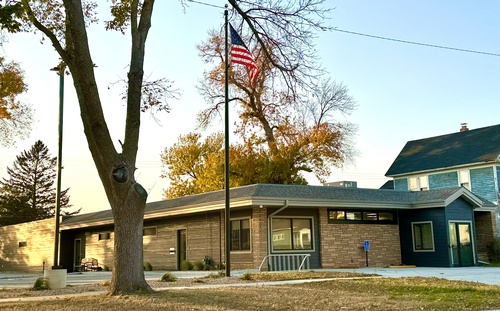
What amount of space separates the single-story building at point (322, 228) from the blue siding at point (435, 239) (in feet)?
0.14

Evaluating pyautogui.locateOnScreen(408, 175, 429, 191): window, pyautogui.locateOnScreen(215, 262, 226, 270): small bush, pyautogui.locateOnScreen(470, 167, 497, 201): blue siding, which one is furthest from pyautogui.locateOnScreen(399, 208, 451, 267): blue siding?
pyautogui.locateOnScreen(408, 175, 429, 191): window

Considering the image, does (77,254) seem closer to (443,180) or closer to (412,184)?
(412,184)

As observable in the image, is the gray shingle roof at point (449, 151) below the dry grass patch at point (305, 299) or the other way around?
the other way around

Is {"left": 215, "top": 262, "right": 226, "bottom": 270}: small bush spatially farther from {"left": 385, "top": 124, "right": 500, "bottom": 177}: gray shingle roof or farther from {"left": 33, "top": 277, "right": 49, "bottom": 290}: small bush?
{"left": 385, "top": 124, "right": 500, "bottom": 177}: gray shingle roof

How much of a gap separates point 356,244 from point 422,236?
3320mm

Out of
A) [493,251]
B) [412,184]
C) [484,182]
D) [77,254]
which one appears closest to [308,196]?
[493,251]

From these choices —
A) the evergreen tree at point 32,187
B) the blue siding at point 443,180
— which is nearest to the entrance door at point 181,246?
the blue siding at point 443,180

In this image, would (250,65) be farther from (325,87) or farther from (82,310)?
(325,87)

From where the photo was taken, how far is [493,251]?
2712 centimetres

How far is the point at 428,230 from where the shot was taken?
2561 centimetres

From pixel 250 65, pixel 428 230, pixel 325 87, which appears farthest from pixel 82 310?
pixel 325 87

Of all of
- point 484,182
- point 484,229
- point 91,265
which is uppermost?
point 484,182

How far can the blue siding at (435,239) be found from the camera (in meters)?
24.8

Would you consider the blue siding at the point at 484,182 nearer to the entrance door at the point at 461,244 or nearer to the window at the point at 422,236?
the entrance door at the point at 461,244
